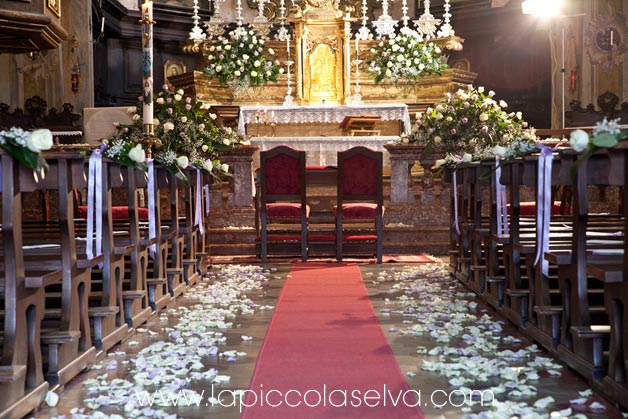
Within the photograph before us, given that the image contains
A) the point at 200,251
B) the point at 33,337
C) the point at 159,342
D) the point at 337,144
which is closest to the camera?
the point at 33,337

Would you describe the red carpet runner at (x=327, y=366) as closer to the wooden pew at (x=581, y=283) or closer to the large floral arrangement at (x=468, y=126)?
the wooden pew at (x=581, y=283)

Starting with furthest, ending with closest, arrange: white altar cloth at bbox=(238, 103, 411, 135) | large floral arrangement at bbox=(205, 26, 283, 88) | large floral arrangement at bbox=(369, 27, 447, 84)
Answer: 1. large floral arrangement at bbox=(205, 26, 283, 88)
2. large floral arrangement at bbox=(369, 27, 447, 84)
3. white altar cloth at bbox=(238, 103, 411, 135)

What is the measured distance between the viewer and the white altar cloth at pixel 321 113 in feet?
33.8

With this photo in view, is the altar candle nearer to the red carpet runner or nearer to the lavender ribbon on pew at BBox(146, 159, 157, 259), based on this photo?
the lavender ribbon on pew at BBox(146, 159, 157, 259)

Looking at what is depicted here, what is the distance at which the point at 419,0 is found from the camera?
42.7 feet

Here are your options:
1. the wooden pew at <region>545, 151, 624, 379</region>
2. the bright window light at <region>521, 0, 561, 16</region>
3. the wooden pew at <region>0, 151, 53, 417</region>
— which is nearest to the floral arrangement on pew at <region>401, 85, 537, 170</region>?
the bright window light at <region>521, 0, 561, 16</region>

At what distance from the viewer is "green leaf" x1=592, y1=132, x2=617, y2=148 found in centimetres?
258

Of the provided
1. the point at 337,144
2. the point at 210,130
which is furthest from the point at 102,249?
the point at 337,144

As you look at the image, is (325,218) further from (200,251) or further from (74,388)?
(74,388)

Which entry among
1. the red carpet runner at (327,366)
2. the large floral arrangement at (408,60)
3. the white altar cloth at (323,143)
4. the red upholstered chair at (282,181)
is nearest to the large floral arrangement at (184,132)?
the red upholstered chair at (282,181)

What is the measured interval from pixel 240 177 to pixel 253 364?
5.08 metres

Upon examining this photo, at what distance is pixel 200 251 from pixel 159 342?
2.82 metres

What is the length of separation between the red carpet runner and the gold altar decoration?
616 centimetres

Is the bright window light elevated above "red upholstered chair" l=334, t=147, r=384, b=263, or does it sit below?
above
